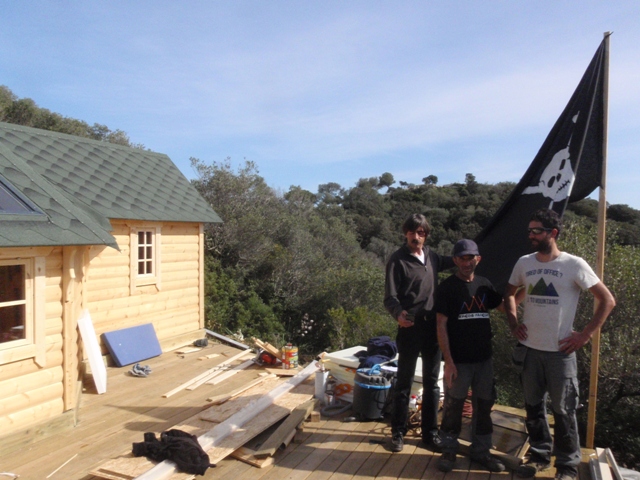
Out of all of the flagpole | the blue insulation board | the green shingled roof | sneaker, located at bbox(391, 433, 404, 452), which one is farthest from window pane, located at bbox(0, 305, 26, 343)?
the flagpole

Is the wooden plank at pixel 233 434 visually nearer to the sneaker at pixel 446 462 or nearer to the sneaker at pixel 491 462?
the sneaker at pixel 446 462

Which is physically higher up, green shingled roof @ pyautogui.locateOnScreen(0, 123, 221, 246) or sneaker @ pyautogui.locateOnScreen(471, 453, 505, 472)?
→ green shingled roof @ pyautogui.locateOnScreen(0, 123, 221, 246)

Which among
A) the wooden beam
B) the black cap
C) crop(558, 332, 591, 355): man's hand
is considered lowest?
the wooden beam

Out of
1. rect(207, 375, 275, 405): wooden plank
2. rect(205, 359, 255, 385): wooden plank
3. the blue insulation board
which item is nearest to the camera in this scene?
rect(207, 375, 275, 405): wooden plank

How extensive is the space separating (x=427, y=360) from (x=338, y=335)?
24.4ft

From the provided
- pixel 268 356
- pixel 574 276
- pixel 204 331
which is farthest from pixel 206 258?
pixel 574 276

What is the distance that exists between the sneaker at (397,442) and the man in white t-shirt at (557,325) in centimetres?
114

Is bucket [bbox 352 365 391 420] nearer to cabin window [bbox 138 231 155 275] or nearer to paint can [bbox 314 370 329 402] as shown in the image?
paint can [bbox 314 370 329 402]

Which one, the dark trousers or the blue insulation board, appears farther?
the blue insulation board

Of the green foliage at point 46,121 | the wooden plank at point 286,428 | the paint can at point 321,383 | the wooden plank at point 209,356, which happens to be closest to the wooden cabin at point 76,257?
the wooden plank at point 209,356

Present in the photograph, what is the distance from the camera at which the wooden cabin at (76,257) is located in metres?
4.45

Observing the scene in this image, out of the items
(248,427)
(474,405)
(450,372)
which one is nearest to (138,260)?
(248,427)

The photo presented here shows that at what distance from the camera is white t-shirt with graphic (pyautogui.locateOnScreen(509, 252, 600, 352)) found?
10.5 ft

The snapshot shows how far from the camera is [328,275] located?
14.3 m
